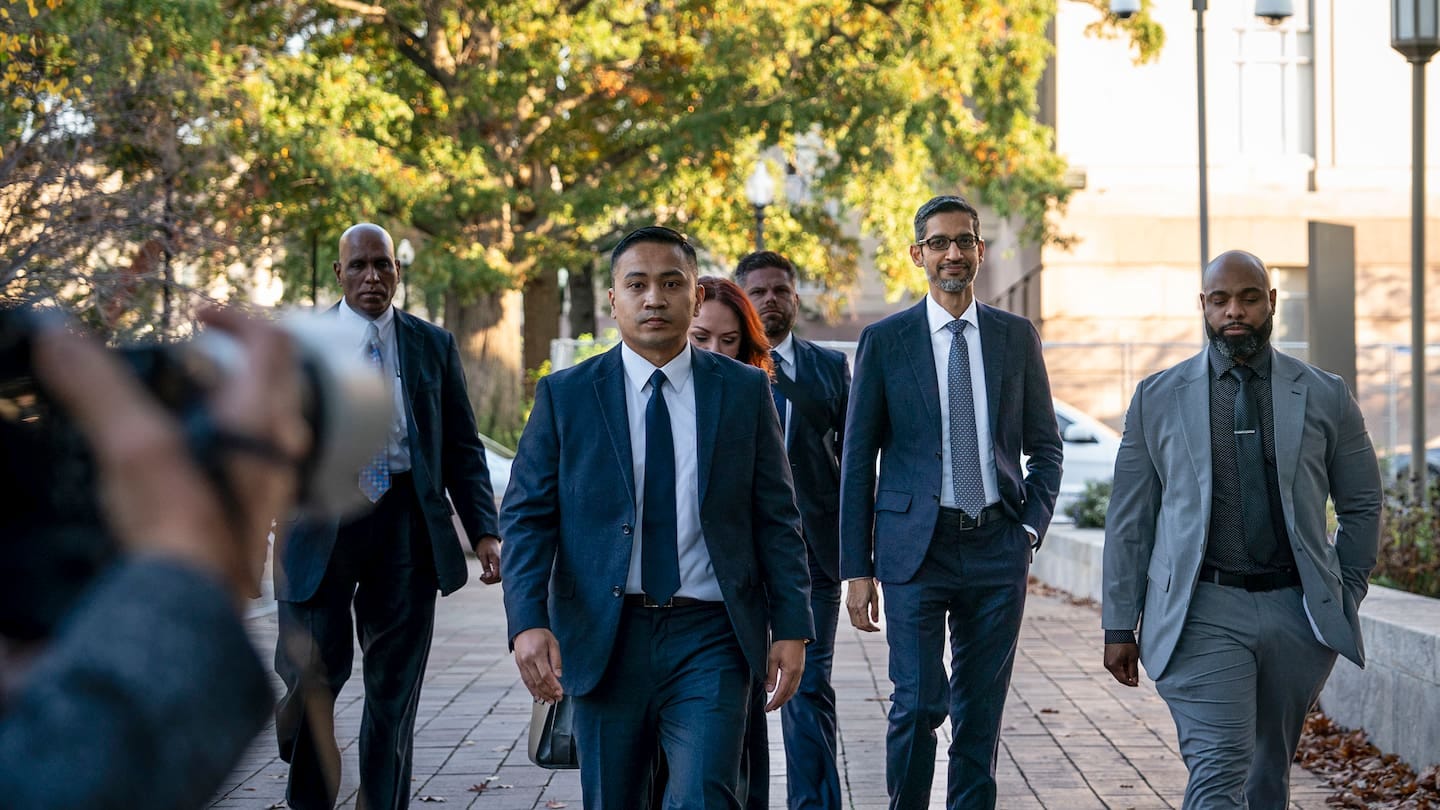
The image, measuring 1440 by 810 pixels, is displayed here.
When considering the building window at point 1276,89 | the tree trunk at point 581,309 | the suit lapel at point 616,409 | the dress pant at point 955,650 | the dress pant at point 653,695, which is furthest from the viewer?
the tree trunk at point 581,309

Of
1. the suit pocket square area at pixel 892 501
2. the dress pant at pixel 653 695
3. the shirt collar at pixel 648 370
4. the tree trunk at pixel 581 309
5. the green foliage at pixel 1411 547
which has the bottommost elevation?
the green foliage at pixel 1411 547

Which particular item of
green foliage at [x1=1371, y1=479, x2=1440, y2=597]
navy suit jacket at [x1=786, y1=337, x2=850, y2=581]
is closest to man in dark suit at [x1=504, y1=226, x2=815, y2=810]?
navy suit jacket at [x1=786, y1=337, x2=850, y2=581]

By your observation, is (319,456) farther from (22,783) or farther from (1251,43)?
(1251,43)

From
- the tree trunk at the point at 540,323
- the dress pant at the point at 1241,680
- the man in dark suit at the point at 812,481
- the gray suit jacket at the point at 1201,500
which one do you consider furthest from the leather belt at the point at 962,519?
the tree trunk at the point at 540,323

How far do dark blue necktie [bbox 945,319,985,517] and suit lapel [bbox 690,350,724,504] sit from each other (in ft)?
4.77

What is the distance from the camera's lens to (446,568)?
606 centimetres

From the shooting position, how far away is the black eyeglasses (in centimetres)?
632

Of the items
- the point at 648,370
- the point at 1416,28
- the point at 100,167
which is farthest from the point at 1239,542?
the point at 100,167

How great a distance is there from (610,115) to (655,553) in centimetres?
2201

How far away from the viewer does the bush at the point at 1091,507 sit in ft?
54.7

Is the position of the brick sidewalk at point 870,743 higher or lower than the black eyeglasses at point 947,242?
lower

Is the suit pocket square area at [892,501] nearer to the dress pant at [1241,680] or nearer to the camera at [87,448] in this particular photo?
the dress pant at [1241,680]

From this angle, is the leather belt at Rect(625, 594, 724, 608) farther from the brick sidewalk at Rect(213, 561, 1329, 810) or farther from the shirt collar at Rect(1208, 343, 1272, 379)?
the shirt collar at Rect(1208, 343, 1272, 379)

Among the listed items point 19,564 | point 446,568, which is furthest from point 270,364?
point 446,568
